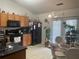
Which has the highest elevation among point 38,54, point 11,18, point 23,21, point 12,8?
point 12,8

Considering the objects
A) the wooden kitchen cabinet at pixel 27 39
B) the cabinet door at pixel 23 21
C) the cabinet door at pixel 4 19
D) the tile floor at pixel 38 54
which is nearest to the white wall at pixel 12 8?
the cabinet door at pixel 23 21

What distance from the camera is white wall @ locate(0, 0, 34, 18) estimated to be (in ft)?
23.7

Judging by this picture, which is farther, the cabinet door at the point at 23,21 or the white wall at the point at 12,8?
the cabinet door at the point at 23,21

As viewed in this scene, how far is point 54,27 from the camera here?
28.7 feet

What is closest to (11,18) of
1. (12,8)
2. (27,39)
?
(12,8)

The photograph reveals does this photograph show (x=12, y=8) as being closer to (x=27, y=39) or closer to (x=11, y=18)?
(x=11, y=18)

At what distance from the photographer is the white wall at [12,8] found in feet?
23.7

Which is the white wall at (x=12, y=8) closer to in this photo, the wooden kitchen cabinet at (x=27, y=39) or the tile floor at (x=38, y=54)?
the wooden kitchen cabinet at (x=27, y=39)

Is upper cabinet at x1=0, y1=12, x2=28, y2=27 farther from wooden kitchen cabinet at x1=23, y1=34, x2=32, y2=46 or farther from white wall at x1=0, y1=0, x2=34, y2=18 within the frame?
wooden kitchen cabinet at x1=23, y1=34, x2=32, y2=46

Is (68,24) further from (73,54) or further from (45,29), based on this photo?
(73,54)

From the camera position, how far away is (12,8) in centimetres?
779

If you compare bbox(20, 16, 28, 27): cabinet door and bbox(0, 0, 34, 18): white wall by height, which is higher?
bbox(0, 0, 34, 18): white wall

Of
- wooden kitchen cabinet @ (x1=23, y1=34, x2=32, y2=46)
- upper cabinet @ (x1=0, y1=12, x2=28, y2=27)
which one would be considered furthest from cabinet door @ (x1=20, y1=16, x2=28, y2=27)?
wooden kitchen cabinet @ (x1=23, y1=34, x2=32, y2=46)

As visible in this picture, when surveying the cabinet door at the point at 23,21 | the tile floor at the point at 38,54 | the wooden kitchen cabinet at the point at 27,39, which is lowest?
the tile floor at the point at 38,54
